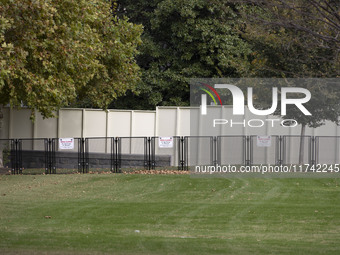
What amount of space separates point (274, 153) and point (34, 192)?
11456mm

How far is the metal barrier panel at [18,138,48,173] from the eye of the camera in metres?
29.4

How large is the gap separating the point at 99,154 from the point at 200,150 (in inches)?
175

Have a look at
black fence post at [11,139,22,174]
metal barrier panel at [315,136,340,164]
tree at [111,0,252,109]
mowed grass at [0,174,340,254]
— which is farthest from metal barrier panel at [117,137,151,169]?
metal barrier panel at [315,136,340,164]

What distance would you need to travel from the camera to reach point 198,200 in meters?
20.1

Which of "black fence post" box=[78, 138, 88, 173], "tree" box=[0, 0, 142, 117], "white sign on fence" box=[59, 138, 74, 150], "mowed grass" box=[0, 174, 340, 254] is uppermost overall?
"tree" box=[0, 0, 142, 117]

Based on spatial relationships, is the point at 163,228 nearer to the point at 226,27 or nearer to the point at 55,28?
the point at 55,28

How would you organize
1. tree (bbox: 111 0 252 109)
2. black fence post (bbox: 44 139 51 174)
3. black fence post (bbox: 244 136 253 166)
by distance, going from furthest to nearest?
1. tree (bbox: 111 0 252 109)
2. black fence post (bbox: 44 139 51 174)
3. black fence post (bbox: 244 136 253 166)

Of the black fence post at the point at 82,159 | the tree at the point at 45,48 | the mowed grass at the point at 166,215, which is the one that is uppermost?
the tree at the point at 45,48

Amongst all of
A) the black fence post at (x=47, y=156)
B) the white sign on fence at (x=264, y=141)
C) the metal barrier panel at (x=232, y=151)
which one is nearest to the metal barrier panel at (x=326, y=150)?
the white sign on fence at (x=264, y=141)

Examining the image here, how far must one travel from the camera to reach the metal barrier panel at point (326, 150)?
28.4m

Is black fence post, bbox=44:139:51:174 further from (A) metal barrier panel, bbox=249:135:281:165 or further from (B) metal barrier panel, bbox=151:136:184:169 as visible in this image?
(A) metal barrier panel, bbox=249:135:281:165

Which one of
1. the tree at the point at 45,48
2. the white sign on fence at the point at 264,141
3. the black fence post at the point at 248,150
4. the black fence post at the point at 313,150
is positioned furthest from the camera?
the black fence post at the point at 248,150

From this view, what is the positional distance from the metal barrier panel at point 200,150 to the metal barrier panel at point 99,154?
3372 mm

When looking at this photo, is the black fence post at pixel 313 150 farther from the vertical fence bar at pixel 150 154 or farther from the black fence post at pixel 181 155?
the vertical fence bar at pixel 150 154
